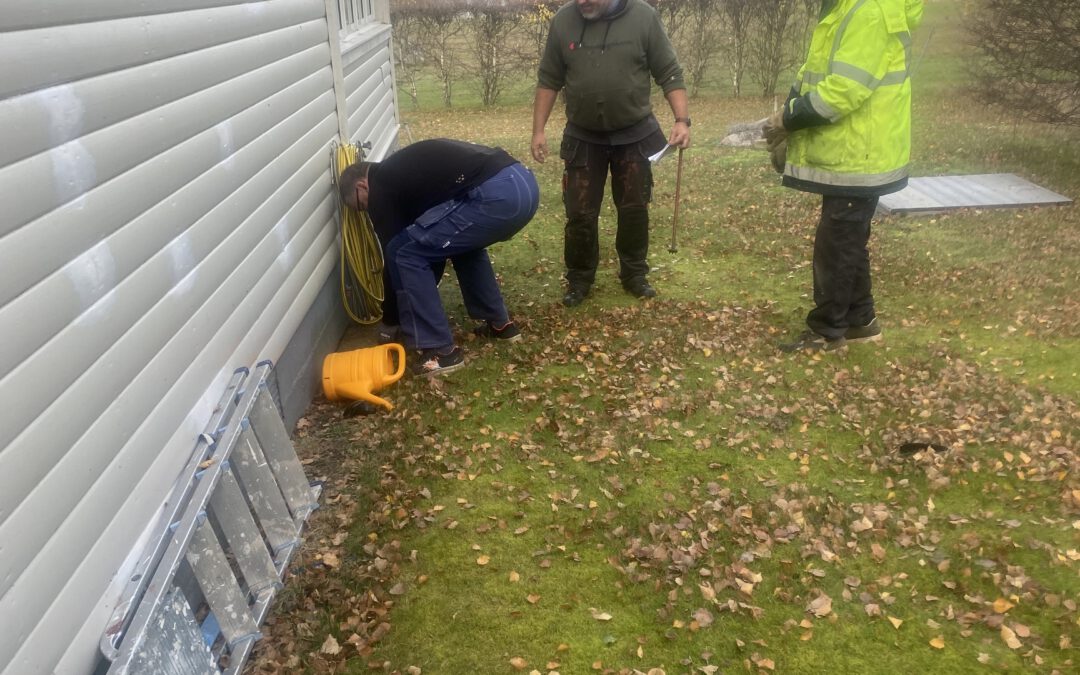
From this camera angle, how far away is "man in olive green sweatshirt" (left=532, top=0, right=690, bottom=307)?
553 cm

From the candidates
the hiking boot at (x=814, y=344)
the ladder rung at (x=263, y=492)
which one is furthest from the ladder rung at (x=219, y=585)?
the hiking boot at (x=814, y=344)

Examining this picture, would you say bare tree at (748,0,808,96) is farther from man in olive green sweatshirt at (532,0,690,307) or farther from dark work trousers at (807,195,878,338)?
dark work trousers at (807,195,878,338)

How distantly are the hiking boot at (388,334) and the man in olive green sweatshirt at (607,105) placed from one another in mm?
1324

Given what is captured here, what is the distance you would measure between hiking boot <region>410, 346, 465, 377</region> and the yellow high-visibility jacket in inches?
93.1

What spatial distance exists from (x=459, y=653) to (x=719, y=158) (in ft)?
31.4

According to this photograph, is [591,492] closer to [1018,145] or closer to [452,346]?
[452,346]

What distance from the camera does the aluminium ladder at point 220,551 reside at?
8.11 feet

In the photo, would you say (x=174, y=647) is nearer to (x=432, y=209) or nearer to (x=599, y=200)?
(x=432, y=209)

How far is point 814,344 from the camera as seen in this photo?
527cm

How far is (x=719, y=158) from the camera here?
448 inches

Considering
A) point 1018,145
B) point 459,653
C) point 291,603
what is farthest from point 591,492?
point 1018,145

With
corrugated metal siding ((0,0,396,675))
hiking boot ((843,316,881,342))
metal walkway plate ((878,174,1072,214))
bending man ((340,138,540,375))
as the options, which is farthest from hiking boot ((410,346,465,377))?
metal walkway plate ((878,174,1072,214))

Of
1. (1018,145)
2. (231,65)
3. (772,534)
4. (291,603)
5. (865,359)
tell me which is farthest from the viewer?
(1018,145)

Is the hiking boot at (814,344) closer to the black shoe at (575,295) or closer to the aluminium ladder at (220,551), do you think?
the black shoe at (575,295)
